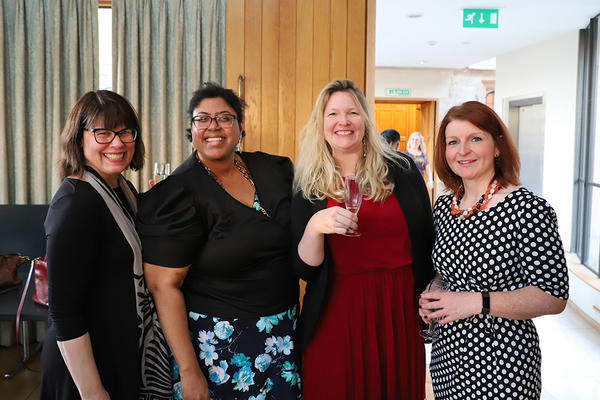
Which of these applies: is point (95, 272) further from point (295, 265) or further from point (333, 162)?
point (333, 162)

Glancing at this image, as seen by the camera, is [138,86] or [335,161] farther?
[138,86]

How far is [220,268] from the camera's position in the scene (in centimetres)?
167

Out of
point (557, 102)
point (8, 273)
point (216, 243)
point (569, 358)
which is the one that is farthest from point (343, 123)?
point (557, 102)

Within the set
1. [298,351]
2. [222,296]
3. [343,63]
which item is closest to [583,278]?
[343,63]

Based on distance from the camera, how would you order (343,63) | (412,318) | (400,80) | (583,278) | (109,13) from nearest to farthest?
(412,318)
(343,63)
(109,13)
(583,278)
(400,80)

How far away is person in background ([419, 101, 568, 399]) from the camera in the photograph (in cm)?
143

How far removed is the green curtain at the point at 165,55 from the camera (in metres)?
3.79

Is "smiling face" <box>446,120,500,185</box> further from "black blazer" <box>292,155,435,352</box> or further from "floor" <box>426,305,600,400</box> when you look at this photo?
"floor" <box>426,305,600,400</box>

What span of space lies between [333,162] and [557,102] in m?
6.63

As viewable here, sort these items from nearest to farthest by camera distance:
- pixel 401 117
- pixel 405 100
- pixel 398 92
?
pixel 398 92 → pixel 405 100 → pixel 401 117

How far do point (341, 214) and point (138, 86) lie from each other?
2.91m

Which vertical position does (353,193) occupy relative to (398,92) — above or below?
below

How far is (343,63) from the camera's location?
147 inches

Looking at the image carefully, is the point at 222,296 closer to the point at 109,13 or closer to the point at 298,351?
the point at 298,351
